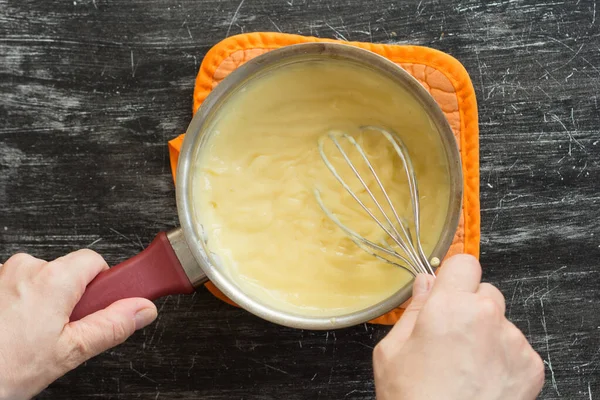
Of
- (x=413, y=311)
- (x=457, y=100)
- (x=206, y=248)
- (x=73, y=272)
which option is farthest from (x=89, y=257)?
(x=457, y=100)

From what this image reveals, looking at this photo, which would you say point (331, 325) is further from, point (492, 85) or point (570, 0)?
point (570, 0)

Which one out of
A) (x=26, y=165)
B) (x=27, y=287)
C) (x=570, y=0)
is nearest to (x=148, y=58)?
(x=26, y=165)

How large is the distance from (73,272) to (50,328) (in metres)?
0.06

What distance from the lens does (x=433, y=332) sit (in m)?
0.44

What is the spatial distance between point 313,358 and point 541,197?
0.36m

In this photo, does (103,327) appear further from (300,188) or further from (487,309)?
(487,309)

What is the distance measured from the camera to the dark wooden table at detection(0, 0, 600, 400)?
69cm

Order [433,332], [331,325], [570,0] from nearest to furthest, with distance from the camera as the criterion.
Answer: [433,332] → [331,325] → [570,0]

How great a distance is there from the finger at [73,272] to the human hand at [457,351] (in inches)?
12.7

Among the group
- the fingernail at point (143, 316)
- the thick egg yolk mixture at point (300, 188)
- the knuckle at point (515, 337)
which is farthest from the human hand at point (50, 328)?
the knuckle at point (515, 337)

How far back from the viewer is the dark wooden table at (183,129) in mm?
691

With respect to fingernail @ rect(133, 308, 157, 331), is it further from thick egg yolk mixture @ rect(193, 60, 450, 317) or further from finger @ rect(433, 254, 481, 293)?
finger @ rect(433, 254, 481, 293)

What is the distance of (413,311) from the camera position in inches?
18.5

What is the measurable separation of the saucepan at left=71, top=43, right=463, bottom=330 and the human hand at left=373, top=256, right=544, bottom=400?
0.29ft
